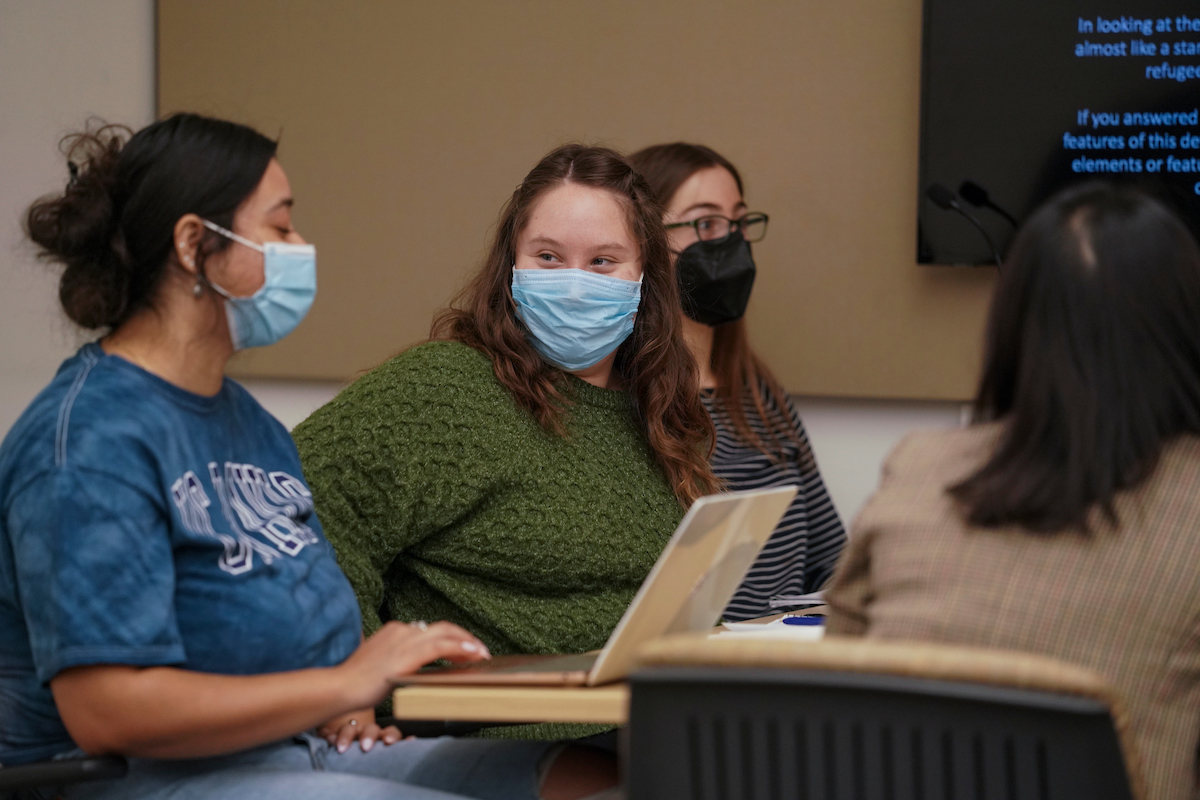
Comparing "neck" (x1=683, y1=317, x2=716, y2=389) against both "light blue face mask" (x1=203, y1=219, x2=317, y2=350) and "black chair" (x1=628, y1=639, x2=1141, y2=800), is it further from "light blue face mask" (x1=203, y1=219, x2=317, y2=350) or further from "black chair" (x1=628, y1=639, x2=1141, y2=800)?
"black chair" (x1=628, y1=639, x2=1141, y2=800)

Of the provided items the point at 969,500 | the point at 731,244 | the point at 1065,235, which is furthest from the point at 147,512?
the point at 731,244

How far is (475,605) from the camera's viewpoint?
1757mm

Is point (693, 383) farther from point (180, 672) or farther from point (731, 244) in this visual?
point (180, 672)

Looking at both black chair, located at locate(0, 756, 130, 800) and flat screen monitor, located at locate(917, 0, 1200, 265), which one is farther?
flat screen monitor, located at locate(917, 0, 1200, 265)

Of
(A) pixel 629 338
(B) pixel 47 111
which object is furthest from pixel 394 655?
(B) pixel 47 111

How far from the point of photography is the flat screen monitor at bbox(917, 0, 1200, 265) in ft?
8.31

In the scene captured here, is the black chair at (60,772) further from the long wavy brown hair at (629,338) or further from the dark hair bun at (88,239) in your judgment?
the long wavy brown hair at (629,338)

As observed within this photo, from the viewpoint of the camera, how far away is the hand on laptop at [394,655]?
4.15 feet

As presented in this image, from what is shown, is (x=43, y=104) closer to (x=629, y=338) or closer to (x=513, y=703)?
(x=629, y=338)

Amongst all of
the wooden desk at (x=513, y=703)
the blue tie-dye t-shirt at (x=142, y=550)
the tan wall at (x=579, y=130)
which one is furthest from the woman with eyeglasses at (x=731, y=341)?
the wooden desk at (x=513, y=703)

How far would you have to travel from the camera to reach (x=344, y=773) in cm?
142

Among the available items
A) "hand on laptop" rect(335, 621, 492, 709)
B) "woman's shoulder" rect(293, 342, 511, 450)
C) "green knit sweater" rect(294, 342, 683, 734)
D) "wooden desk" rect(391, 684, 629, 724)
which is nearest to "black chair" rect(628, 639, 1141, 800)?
"wooden desk" rect(391, 684, 629, 724)

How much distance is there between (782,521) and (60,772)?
5.24 ft

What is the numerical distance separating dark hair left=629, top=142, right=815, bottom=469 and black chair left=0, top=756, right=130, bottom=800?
5.10 ft
